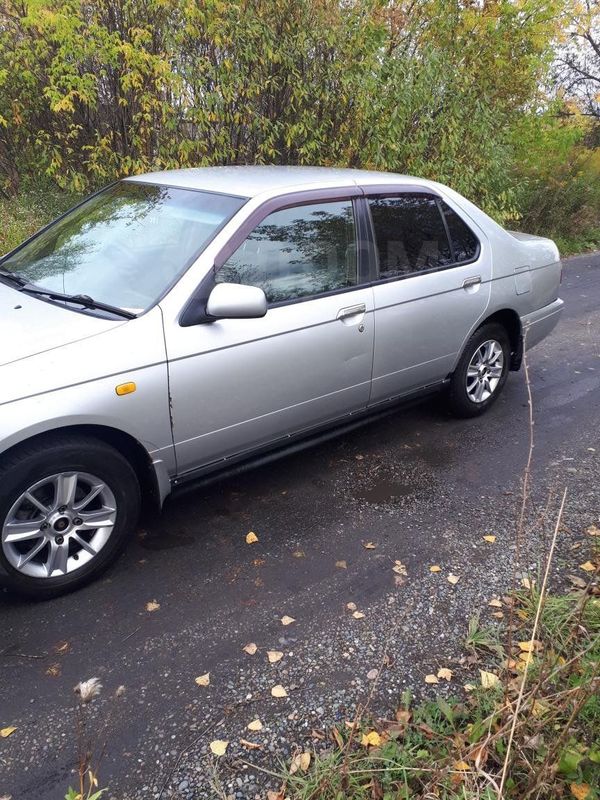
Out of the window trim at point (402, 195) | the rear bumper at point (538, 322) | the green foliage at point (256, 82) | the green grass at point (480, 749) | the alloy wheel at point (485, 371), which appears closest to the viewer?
the green grass at point (480, 749)

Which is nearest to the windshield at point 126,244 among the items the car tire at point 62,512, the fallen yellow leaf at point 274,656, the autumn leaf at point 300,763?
the car tire at point 62,512

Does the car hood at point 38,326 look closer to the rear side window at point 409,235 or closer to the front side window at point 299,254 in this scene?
the front side window at point 299,254

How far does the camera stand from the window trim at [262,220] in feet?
9.72

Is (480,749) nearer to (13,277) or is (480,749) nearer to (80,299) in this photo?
(80,299)

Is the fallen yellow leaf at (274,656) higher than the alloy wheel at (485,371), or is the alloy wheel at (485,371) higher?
the alloy wheel at (485,371)

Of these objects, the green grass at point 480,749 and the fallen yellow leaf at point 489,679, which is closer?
the green grass at point 480,749

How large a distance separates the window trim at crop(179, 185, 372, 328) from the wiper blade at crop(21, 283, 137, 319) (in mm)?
281

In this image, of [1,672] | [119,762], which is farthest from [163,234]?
[119,762]

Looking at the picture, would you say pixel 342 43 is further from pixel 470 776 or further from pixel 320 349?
pixel 470 776

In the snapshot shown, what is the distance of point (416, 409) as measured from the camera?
509cm

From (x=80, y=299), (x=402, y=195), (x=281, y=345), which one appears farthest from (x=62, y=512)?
(x=402, y=195)

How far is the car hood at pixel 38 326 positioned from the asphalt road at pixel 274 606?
1177mm

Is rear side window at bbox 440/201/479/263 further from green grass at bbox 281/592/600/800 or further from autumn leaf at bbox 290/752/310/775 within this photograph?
autumn leaf at bbox 290/752/310/775

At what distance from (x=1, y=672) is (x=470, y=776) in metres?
1.83
